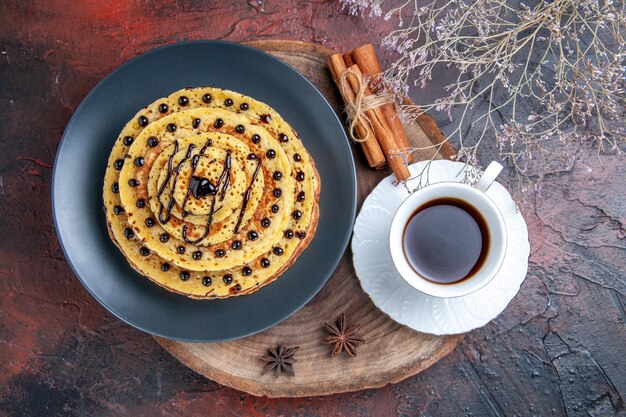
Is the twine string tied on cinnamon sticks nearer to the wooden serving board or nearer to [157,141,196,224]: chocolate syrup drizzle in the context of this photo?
the wooden serving board

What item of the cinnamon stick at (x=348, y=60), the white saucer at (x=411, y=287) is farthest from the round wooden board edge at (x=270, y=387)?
the cinnamon stick at (x=348, y=60)

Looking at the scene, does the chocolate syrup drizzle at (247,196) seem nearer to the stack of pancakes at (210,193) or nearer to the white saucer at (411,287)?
the stack of pancakes at (210,193)

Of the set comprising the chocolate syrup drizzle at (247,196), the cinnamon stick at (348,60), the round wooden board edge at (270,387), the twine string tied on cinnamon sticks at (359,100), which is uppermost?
the cinnamon stick at (348,60)

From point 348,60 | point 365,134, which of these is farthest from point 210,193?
point 348,60

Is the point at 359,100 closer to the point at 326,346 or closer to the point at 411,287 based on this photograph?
the point at 411,287

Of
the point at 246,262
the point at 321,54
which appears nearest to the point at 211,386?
the point at 246,262

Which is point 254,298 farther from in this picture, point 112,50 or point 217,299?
point 112,50

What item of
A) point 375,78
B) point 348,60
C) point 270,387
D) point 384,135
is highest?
point 348,60

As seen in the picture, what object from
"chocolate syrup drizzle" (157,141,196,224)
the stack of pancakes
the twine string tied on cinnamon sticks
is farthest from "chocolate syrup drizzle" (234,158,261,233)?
the twine string tied on cinnamon sticks
